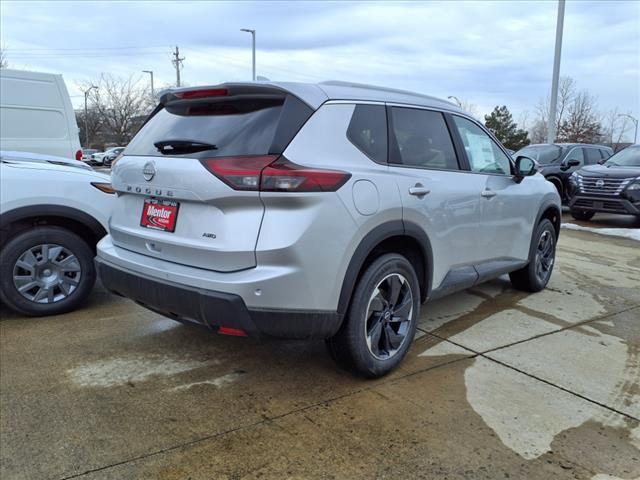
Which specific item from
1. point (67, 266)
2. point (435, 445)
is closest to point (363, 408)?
point (435, 445)

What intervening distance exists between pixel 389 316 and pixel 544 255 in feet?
9.35

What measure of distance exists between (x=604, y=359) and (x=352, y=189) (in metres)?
2.32

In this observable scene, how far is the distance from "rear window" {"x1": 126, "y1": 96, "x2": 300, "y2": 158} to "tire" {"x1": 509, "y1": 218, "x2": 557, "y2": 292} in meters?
3.24

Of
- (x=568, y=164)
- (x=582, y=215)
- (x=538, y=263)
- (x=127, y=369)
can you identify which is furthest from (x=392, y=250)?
(x=568, y=164)

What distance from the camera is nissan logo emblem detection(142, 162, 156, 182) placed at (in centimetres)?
A: 308

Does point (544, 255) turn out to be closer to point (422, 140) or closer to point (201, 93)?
point (422, 140)

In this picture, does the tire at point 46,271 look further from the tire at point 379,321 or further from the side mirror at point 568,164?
the side mirror at point 568,164

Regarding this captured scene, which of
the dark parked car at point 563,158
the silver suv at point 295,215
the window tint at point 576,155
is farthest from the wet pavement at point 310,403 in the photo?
the window tint at point 576,155

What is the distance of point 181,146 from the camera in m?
3.04

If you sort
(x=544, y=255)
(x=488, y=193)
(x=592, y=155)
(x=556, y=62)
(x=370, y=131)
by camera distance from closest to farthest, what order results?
(x=370, y=131) < (x=488, y=193) < (x=544, y=255) < (x=592, y=155) < (x=556, y=62)

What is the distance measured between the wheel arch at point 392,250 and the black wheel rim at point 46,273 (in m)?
2.70

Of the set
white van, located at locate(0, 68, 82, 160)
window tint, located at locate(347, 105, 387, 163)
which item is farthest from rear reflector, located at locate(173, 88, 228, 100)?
white van, located at locate(0, 68, 82, 160)

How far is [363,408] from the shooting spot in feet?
9.91

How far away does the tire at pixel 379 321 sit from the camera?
3.08m
